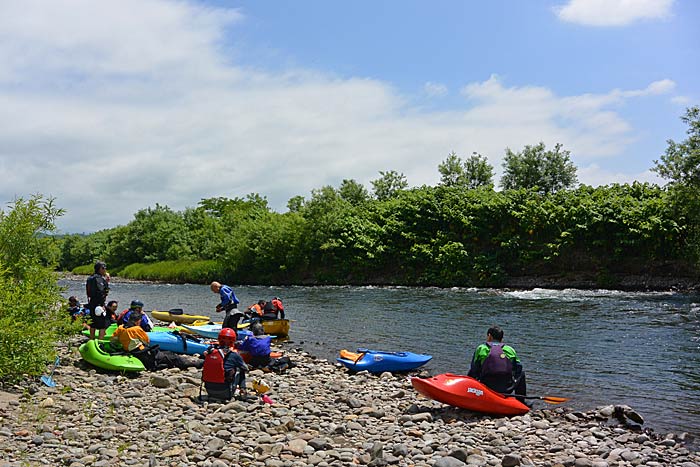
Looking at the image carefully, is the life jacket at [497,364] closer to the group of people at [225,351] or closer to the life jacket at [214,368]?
the group of people at [225,351]

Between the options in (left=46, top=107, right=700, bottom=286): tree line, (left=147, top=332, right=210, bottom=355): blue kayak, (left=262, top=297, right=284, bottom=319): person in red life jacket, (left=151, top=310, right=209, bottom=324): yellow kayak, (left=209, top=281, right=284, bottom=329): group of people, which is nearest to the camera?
(left=147, top=332, right=210, bottom=355): blue kayak

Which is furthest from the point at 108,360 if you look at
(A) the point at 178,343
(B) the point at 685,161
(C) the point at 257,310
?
(B) the point at 685,161

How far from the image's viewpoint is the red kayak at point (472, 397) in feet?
31.0

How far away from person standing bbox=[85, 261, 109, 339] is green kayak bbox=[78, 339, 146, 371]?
1167mm

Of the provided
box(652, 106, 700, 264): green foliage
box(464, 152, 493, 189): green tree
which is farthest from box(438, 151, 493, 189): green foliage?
box(652, 106, 700, 264): green foliage

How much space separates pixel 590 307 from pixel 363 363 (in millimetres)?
15719

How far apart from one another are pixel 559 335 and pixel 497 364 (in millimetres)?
9352

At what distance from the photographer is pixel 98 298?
12711mm

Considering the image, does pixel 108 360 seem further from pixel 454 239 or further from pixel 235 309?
pixel 454 239

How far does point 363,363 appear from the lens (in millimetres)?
13266

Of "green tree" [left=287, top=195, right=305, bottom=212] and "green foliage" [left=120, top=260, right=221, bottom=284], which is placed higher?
"green tree" [left=287, top=195, right=305, bottom=212]

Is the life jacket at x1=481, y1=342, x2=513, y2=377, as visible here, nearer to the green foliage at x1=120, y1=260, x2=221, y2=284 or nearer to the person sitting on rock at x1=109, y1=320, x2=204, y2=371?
the person sitting on rock at x1=109, y1=320, x2=204, y2=371

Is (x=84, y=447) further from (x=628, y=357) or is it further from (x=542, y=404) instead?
(x=628, y=357)

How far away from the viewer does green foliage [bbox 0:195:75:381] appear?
912 centimetres
